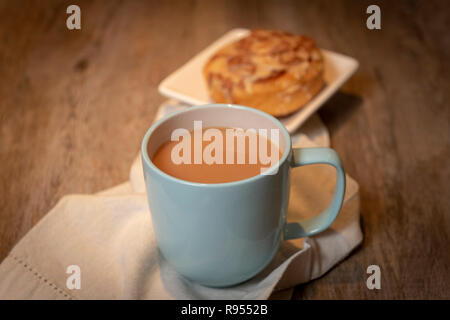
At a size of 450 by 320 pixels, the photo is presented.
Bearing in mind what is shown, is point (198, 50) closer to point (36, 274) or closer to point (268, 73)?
point (268, 73)

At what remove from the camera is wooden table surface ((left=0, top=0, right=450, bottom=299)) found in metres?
0.64

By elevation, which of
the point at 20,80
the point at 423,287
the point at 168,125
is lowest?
the point at 423,287

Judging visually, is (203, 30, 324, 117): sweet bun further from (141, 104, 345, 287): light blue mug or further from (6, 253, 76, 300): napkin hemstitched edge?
(6, 253, 76, 300): napkin hemstitched edge

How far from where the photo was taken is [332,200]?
542 millimetres

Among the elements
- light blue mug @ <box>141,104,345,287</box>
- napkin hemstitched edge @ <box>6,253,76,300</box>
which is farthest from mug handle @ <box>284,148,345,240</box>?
napkin hemstitched edge @ <box>6,253,76,300</box>

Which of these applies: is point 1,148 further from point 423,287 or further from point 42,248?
point 423,287

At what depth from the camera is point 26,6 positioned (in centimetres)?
134

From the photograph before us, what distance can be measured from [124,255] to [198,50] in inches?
28.9

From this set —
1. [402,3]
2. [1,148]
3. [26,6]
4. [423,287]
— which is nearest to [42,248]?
[1,148]

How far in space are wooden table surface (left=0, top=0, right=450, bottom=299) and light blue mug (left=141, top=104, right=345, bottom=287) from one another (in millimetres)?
98

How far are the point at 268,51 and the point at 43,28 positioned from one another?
2.38ft

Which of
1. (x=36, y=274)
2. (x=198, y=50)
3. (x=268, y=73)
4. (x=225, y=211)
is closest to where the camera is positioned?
(x=225, y=211)

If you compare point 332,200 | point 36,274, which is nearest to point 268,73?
point 332,200

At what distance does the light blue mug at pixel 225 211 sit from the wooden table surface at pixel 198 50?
98 mm
